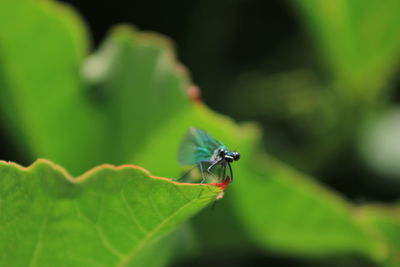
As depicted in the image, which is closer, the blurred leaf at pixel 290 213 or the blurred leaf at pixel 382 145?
the blurred leaf at pixel 290 213

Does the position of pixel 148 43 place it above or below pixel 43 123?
above

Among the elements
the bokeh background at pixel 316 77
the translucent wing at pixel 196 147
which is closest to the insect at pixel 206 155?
the translucent wing at pixel 196 147

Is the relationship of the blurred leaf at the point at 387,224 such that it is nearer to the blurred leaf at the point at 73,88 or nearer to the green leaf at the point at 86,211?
the blurred leaf at the point at 73,88

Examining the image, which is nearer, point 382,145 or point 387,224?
point 387,224

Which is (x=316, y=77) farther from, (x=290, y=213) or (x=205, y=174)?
(x=205, y=174)

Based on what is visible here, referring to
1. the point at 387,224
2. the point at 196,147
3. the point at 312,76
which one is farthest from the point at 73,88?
the point at 312,76

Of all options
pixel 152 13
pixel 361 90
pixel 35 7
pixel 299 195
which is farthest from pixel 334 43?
pixel 35 7

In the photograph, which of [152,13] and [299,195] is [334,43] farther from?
[299,195]
